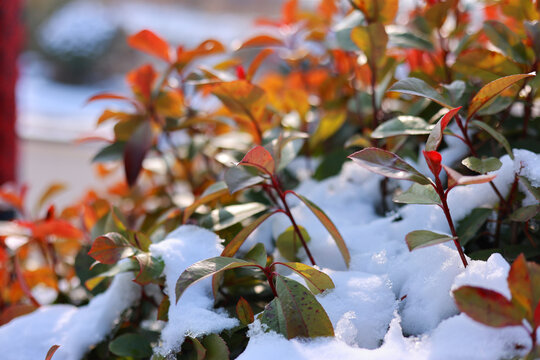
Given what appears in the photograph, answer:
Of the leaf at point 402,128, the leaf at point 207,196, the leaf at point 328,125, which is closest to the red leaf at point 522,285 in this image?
the leaf at point 402,128

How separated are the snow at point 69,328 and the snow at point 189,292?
0.09 meters

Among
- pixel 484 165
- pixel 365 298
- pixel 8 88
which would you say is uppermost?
pixel 484 165

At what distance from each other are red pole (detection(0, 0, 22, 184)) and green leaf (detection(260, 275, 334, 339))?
1581mm

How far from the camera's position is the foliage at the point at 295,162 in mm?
483

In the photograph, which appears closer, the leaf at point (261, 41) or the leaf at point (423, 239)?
the leaf at point (423, 239)

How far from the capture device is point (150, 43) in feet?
Answer: 2.50

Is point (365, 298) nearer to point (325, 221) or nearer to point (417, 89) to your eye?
point (325, 221)

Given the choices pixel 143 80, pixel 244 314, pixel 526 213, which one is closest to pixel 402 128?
pixel 526 213

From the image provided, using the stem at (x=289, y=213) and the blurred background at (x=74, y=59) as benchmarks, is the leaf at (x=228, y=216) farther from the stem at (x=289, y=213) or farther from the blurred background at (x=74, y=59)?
the blurred background at (x=74, y=59)

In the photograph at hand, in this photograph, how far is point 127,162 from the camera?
71cm

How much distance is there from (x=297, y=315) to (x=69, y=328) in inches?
12.9

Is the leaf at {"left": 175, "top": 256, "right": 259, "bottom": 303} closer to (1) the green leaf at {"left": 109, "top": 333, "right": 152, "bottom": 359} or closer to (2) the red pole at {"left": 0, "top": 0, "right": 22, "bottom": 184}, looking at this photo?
(1) the green leaf at {"left": 109, "top": 333, "right": 152, "bottom": 359}

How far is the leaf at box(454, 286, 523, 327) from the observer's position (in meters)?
0.40

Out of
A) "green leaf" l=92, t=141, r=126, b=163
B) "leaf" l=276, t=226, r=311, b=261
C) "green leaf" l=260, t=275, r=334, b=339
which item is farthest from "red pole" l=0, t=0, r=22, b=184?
"green leaf" l=260, t=275, r=334, b=339
